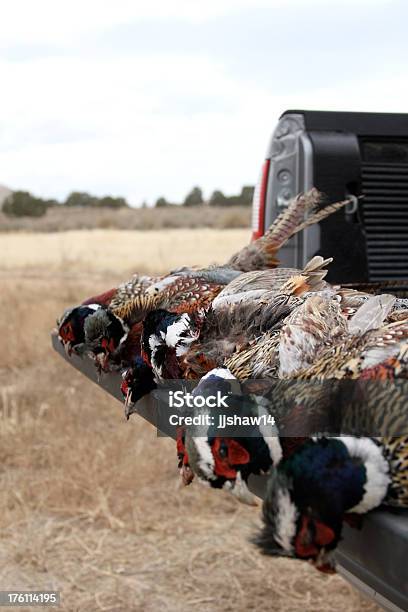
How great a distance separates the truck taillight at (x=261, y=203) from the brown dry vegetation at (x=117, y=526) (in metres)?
1.69

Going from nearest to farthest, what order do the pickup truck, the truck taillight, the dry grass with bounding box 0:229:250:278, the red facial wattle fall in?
the red facial wattle, the pickup truck, the truck taillight, the dry grass with bounding box 0:229:250:278

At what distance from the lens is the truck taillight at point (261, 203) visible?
4949 millimetres

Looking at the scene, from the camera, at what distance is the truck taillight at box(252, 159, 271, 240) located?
4.95m

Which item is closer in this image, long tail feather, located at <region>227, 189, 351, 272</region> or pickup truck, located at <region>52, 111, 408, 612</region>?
long tail feather, located at <region>227, 189, 351, 272</region>

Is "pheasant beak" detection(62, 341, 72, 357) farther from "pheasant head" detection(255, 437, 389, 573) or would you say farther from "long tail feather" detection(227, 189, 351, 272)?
"pheasant head" detection(255, 437, 389, 573)

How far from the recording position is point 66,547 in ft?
16.0

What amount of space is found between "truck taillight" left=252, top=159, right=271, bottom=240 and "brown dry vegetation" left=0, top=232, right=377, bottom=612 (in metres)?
1.69

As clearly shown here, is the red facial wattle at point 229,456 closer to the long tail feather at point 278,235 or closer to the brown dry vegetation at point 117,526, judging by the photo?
the long tail feather at point 278,235

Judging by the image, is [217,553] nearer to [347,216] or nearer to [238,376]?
[347,216]

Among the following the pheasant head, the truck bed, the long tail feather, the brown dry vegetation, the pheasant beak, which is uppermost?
the long tail feather

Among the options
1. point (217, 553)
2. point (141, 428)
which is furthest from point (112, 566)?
point (141, 428)

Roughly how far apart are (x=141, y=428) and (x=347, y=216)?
2825mm

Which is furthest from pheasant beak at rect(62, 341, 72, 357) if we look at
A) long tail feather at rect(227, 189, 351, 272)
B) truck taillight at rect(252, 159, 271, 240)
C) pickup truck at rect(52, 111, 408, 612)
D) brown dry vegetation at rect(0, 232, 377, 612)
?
truck taillight at rect(252, 159, 271, 240)

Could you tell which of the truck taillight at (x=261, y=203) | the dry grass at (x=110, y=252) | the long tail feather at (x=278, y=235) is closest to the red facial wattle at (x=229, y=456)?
the long tail feather at (x=278, y=235)
